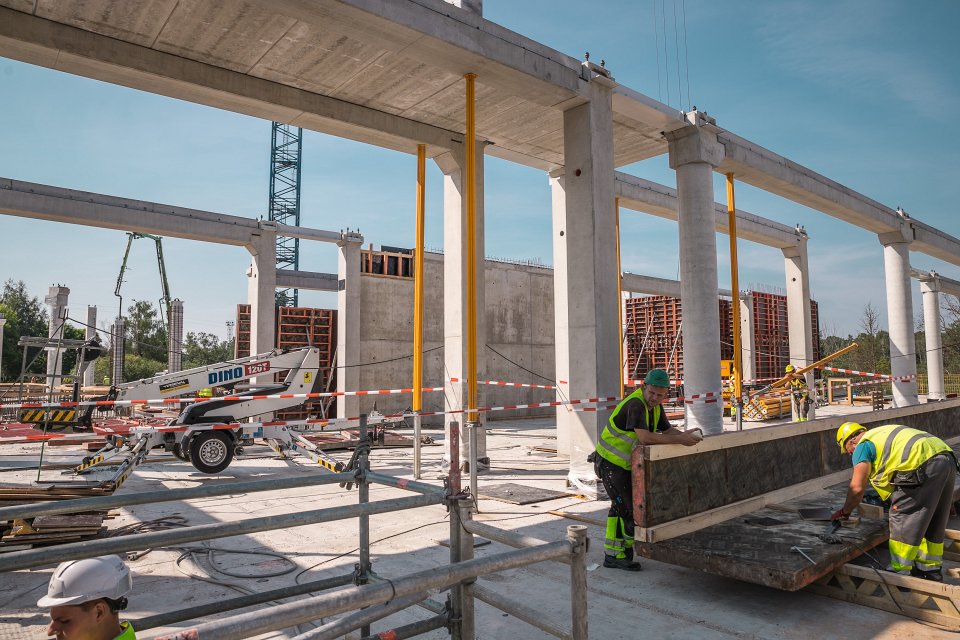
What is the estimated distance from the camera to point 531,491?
373 inches

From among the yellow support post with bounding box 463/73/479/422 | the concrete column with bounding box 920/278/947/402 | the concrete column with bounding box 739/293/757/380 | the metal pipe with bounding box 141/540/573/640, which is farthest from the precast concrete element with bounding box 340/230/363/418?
the concrete column with bounding box 920/278/947/402

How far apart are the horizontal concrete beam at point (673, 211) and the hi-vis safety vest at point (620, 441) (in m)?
11.2

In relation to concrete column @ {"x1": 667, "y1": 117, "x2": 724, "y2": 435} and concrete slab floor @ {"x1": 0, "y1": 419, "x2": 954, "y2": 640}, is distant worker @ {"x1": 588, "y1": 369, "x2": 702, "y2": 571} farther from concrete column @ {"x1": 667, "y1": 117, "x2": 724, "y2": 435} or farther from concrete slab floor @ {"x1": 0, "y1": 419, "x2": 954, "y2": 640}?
concrete column @ {"x1": 667, "y1": 117, "x2": 724, "y2": 435}

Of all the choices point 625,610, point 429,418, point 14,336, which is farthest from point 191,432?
point 14,336

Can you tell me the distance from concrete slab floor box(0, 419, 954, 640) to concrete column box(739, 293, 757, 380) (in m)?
23.1

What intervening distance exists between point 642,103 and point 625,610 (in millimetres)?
9693

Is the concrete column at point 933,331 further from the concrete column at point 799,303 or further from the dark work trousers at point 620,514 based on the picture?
the dark work trousers at point 620,514

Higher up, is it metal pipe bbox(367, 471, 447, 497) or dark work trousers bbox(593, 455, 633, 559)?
metal pipe bbox(367, 471, 447, 497)

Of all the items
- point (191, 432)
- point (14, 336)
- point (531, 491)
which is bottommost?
point (531, 491)

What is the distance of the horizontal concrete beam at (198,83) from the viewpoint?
889cm

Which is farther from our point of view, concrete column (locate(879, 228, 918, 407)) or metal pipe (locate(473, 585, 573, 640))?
concrete column (locate(879, 228, 918, 407))

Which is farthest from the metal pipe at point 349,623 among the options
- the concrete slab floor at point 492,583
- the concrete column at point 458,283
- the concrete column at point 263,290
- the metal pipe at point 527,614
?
the concrete column at point 263,290

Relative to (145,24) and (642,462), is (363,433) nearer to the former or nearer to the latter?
(642,462)

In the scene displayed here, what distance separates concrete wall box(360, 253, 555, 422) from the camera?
21.7 meters
